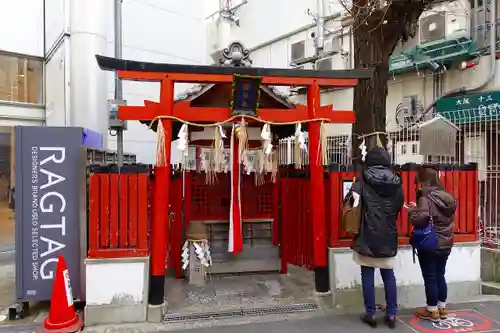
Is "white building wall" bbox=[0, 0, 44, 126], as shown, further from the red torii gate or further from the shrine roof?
the red torii gate

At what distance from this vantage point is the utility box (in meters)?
5.26

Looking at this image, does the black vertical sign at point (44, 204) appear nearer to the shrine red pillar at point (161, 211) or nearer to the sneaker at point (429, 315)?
the shrine red pillar at point (161, 211)

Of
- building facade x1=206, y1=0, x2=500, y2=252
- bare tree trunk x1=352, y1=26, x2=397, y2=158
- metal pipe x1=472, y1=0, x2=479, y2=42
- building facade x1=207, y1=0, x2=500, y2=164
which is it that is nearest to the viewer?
bare tree trunk x1=352, y1=26, x2=397, y2=158

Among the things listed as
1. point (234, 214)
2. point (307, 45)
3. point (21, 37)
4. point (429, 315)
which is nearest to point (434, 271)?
point (429, 315)

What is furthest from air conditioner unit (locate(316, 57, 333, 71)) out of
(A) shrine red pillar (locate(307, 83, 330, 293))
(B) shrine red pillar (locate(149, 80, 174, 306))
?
(B) shrine red pillar (locate(149, 80, 174, 306))

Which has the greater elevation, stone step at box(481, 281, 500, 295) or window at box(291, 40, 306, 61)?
window at box(291, 40, 306, 61)

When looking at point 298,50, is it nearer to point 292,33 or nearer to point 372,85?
point 292,33

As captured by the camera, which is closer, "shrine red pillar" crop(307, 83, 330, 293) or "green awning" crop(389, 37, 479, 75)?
"shrine red pillar" crop(307, 83, 330, 293)

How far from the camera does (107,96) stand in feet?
37.1

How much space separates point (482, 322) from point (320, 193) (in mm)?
2748

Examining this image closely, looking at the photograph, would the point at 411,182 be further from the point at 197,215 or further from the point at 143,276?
the point at 143,276

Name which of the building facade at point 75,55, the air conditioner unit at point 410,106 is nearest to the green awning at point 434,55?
the air conditioner unit at point 410,106

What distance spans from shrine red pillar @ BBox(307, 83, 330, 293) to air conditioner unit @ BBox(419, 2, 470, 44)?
749cm

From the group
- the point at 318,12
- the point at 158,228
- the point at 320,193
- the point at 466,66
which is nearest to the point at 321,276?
the point at 320,193
